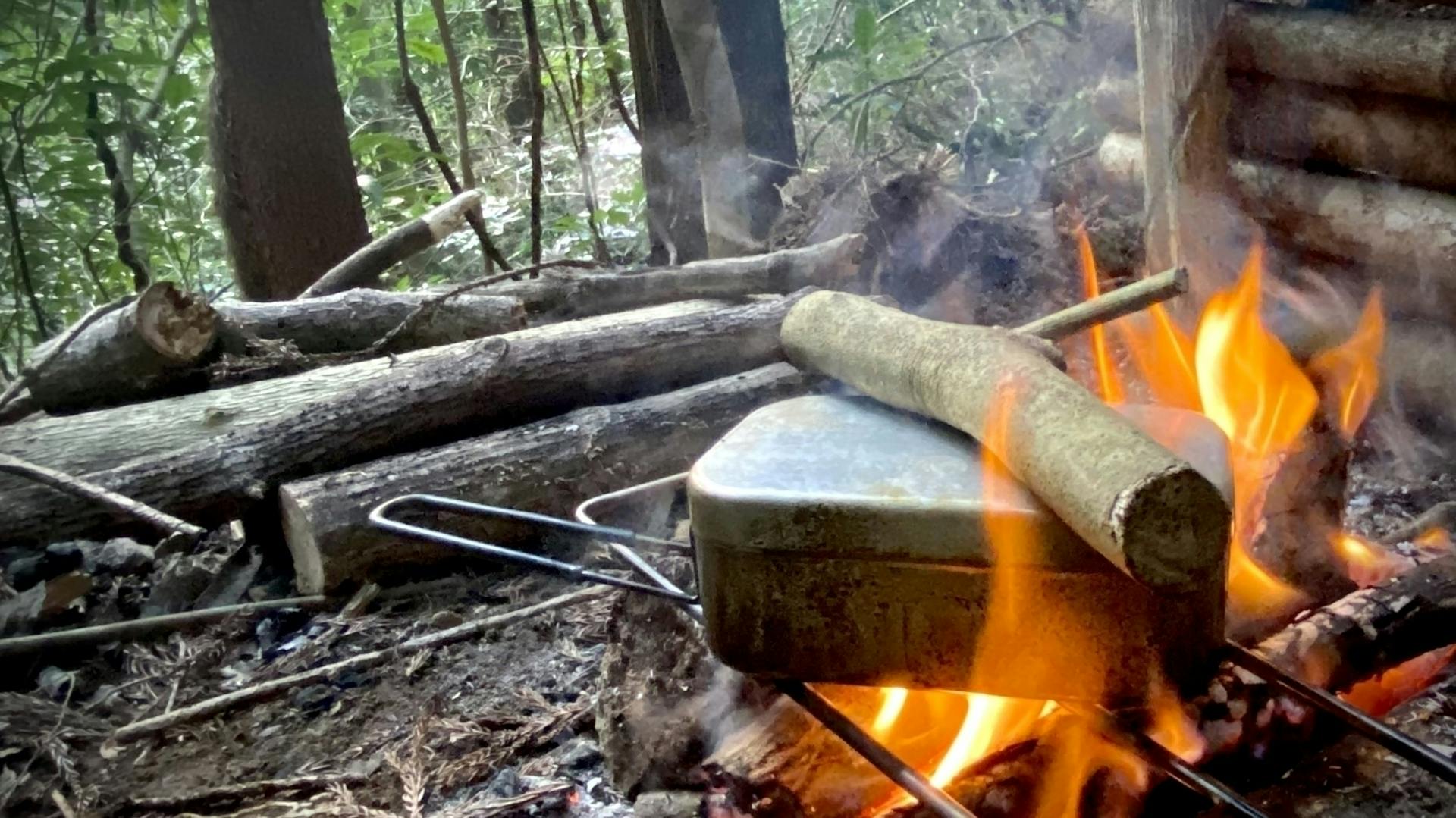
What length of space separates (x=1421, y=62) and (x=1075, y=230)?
1237 millimetres

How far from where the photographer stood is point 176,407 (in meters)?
3.21

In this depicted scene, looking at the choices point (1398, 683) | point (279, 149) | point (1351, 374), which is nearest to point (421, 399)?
point (279, 149)

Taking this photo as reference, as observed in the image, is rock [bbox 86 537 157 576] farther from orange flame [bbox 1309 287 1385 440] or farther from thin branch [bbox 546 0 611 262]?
orange flame [bbox 1309 287 1385 440]

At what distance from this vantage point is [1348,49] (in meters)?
2.99

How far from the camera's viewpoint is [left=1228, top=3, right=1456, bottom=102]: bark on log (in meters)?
2.78

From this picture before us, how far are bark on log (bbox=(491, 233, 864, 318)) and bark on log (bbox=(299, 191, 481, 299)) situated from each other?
567mm

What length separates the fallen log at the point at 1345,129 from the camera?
115 inches

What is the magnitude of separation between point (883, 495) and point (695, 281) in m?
2.74

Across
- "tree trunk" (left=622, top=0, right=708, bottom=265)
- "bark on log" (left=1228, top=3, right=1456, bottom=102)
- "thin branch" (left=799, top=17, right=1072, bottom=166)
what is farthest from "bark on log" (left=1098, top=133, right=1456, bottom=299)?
"tree trunk" (left=622, top=0, right=708, bottom=265)

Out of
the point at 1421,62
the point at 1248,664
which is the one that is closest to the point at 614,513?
the point at 1248,664

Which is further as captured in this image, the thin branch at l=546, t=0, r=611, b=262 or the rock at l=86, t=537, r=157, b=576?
the thin branch at l=546, t=0, r=611, b=262

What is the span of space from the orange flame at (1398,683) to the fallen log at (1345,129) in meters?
1.56

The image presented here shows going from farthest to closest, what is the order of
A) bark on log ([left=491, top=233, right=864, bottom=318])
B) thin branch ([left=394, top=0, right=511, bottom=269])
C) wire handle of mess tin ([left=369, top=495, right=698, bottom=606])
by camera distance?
thin branch ([left=394, top=0, right=511, bottom=269])
bark on log ([left=491, top=233, right=864, bottom=318])
wire handle of mess tin ([left=369, top=495, right=698, bottom=606])

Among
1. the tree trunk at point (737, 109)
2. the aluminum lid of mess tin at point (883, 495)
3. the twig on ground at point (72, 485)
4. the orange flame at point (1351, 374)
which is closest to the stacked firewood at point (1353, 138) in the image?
the orange flame at point (1351, 374)
